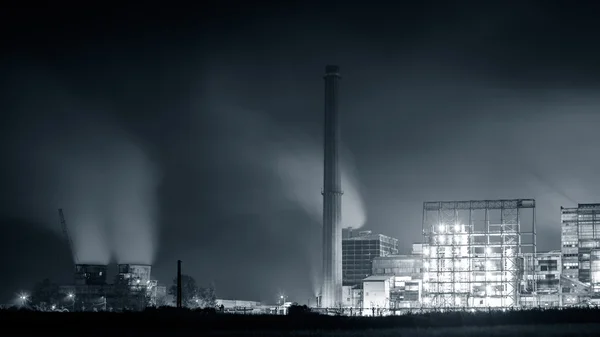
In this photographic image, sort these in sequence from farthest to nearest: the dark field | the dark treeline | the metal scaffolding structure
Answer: the metal scaffolding structure → the dark treeline → the dark field

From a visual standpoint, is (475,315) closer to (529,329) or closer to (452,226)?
(529,329)

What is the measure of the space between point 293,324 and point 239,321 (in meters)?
4.18

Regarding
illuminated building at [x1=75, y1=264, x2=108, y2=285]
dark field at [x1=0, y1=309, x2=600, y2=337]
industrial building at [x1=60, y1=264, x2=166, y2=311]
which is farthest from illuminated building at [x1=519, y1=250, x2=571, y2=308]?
illuminated building at [x1=75, y1=264, x2=108, y2=285]

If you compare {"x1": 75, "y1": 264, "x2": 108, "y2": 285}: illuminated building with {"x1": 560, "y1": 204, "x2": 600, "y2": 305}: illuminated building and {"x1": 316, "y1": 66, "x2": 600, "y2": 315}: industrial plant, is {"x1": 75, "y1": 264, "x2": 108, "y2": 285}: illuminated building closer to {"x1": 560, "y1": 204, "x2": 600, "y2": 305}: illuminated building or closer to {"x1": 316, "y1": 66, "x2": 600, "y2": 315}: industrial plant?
{"x1": 316, "y1": 66, "x2": 600, "y2": 315}: industrial plant

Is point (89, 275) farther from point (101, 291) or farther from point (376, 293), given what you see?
point (376, 293)

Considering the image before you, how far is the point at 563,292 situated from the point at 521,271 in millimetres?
10247

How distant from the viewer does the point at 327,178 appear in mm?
165875

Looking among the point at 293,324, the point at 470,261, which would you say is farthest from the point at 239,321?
the point at 470,261

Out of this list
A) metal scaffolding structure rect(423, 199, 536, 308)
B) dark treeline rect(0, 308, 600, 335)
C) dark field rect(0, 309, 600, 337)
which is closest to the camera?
dark field rect(0, 309, 600, 337)

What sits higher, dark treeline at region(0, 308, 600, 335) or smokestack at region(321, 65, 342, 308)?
smokestack at region(321, 65, 342, 308)

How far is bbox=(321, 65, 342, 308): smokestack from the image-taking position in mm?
165125

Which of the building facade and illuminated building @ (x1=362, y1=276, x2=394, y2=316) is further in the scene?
illuminated building @ (x1=362, y1=276, x2=394, y2=316)

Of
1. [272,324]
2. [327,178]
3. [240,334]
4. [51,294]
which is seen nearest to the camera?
[240,334]

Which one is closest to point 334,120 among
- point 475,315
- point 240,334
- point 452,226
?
point 452,226
